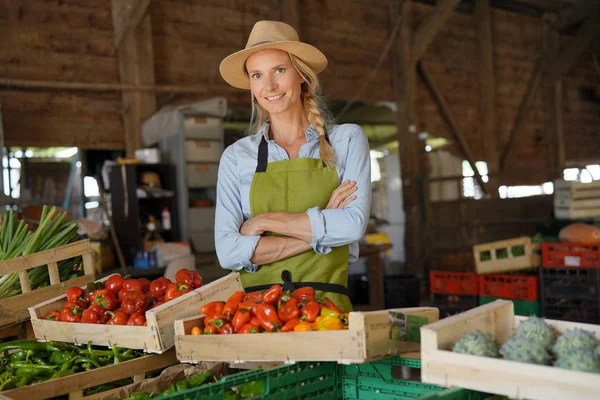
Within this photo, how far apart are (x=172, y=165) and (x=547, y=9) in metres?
9.24

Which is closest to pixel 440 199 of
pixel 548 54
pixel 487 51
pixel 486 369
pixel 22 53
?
pixel 487 51

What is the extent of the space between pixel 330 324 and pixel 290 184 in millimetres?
820

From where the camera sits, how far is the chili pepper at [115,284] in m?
2.71

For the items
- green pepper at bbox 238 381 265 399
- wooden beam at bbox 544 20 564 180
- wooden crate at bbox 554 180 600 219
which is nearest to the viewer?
green pepper at bbox 238 381 265 399

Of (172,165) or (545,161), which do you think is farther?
(545,161)

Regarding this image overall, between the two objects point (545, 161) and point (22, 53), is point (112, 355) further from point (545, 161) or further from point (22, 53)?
point (545, 161)

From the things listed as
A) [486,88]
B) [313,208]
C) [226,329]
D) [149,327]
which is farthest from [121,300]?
[486,88]

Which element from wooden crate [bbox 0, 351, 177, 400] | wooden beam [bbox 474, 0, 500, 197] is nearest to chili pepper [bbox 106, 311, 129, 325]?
wooden crate [bbox 0, 351, 177, 400]

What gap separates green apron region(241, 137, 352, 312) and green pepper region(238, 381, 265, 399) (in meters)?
0.62

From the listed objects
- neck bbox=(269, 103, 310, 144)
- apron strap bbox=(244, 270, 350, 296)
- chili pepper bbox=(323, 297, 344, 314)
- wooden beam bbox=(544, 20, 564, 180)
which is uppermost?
wooden beam bbox=(544, 20, 564, 180)

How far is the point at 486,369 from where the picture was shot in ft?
5.14

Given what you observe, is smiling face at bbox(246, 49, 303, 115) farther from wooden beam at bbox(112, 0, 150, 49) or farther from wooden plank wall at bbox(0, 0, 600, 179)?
wooden beam at bbox(112, 0, 150, 49)

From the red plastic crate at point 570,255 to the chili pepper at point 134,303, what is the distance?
4.27m

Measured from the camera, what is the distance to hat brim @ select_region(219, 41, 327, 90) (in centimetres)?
247
